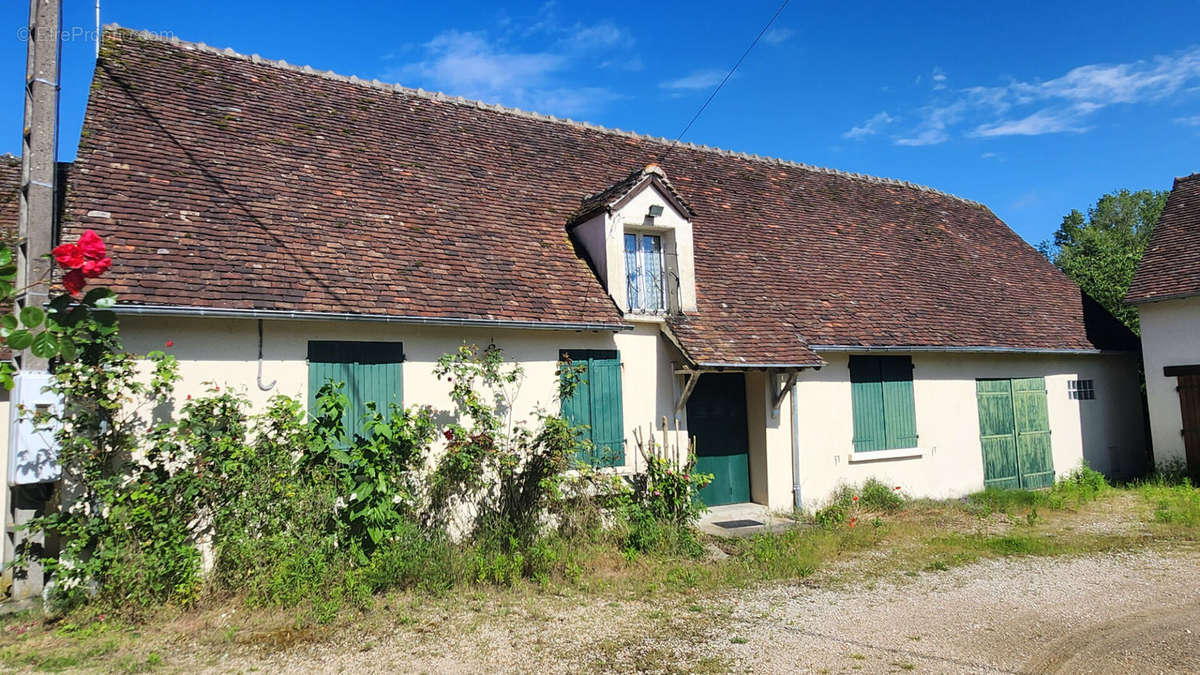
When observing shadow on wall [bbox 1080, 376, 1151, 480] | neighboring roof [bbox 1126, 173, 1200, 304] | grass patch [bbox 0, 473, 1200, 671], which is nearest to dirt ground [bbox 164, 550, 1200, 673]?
grass patch [bbox 0, 473, 1200, 671]

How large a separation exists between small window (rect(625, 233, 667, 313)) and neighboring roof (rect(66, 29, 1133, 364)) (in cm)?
53

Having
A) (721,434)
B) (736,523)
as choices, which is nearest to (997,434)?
(721,434)

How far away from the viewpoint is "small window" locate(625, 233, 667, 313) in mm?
10453

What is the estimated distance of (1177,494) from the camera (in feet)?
39.7

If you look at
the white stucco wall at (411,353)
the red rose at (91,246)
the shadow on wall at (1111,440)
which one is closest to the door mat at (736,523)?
the white stucco wall at (411,353)

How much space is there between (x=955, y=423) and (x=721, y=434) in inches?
191

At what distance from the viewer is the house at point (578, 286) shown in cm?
805

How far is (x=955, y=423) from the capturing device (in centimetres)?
1275

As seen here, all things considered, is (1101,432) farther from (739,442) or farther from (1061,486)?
(739,442)

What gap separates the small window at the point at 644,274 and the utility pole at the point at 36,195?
6.66m

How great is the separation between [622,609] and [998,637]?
3.16m

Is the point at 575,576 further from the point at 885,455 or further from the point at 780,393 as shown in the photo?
the point at 885,455

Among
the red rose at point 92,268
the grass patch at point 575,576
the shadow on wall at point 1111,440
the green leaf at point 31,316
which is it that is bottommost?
the grass patch at point 575,576

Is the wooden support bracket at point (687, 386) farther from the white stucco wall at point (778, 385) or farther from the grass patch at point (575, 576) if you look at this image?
the grass patch at point (575, 576)
